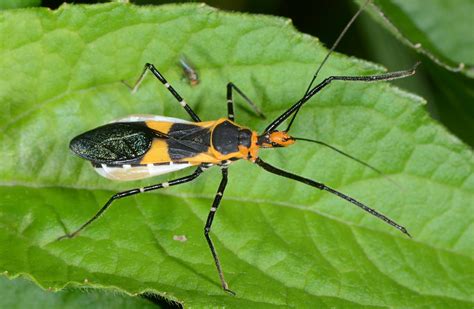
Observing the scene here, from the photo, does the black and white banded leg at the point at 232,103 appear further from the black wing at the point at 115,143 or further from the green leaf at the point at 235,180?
→ the black wing at the point at 115,143

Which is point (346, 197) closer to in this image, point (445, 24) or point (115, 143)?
point (115, 143)

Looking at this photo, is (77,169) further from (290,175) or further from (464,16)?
(464,16)

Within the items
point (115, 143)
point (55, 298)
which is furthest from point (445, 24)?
point (55, 298)

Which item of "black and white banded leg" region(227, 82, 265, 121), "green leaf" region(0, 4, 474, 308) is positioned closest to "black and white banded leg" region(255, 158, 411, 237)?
"green leaf" region(0, 4, 474, 308)

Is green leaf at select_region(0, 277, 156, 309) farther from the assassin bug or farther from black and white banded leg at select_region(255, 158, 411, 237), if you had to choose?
black and white banded leg at select_region(255, 158, 411, 237)

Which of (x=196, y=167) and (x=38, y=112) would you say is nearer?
(x=38, y=112)

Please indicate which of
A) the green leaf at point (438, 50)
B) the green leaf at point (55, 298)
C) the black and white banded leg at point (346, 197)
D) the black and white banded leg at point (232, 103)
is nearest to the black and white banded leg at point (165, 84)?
the black and white banded leg at point (232, 103)

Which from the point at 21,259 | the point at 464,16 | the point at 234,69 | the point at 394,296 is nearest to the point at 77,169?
the point at 21,259
